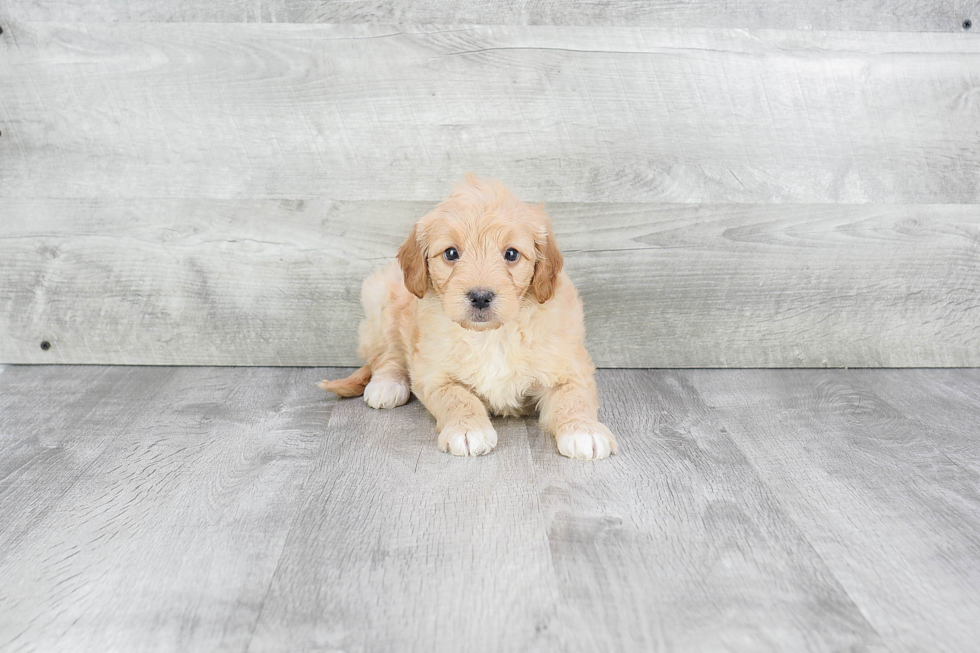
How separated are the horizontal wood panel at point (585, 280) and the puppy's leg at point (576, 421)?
621mm

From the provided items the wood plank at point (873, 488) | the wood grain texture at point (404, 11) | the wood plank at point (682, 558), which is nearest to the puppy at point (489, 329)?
the wood plank at point (682, 558)

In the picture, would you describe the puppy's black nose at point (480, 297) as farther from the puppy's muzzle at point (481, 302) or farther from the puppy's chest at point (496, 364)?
the puppy's chest at point (496, 364)

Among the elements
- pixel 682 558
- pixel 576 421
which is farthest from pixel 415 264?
pixel 682 558

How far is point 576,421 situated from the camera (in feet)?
6.54

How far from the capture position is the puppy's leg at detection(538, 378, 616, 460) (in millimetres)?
1943

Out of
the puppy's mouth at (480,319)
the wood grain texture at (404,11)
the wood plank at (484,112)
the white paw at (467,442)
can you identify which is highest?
the wood grain texture at (404,11)

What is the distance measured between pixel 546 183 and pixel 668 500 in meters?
1.20

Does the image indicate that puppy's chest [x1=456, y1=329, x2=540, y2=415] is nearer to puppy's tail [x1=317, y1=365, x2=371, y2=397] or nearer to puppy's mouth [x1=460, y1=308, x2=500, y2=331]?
puppy's mouth [x1=460, y1=308, x2=500, y2=331]

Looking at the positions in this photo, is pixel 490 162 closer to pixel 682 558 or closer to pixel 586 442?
pixel 586 442

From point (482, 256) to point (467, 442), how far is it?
1.46 feet

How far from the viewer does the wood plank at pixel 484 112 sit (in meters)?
2.51

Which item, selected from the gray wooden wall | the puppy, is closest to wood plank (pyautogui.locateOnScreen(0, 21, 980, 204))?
the gray wooden wall

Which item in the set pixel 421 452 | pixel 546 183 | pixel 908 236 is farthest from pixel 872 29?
pixel 421 452

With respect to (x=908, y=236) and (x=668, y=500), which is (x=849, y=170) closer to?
(x=908, y=236)
